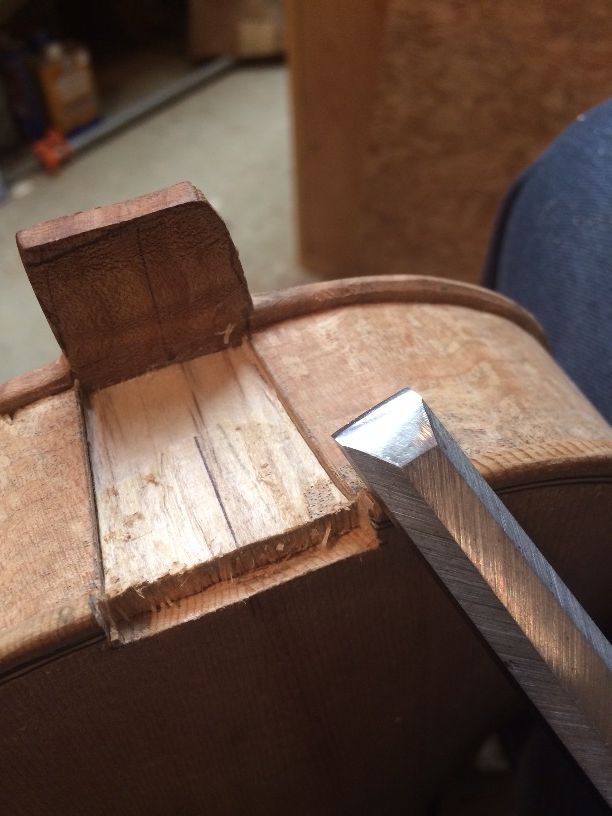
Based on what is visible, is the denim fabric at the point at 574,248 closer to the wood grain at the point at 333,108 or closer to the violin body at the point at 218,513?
the violin body at the point at 218,513

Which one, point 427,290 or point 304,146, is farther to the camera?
point 304,146

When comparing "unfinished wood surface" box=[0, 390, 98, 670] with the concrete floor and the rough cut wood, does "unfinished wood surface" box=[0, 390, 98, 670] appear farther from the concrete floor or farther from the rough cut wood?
the concrete floor

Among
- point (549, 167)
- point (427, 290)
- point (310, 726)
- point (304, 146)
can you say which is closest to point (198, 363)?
point (427, 290)

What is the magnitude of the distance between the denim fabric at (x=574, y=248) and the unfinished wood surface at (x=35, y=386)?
26.2 inches

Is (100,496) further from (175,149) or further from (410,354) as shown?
(175,149)

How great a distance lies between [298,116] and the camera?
1724mm

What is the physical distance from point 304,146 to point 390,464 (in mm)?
1493

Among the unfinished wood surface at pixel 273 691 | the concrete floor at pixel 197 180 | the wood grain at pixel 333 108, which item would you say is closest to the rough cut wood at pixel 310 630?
the unfinished wood surface at pixel 273 691

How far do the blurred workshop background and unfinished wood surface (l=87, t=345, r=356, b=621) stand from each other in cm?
98

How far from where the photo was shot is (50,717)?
0.56 meters

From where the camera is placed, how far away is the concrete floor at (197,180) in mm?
2127

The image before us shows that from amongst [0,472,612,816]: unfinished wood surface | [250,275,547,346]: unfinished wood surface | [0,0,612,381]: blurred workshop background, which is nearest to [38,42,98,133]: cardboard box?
[0,0,612,381]: blurred workshop background

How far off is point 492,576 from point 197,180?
227 cm

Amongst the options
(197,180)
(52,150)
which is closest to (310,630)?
(197,180)
